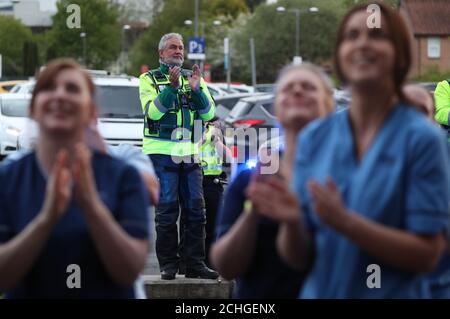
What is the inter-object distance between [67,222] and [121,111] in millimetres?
13919

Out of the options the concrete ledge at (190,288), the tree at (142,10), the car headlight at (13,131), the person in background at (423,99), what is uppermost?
the tree at (142,10)

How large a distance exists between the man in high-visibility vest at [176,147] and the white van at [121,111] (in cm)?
720

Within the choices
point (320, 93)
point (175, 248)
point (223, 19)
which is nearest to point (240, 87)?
point (175, 248)

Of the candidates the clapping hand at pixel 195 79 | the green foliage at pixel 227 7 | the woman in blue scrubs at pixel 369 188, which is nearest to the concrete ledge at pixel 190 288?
the clapping hand at pixel 195 79

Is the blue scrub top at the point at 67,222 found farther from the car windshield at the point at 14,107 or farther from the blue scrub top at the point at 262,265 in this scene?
the car windshield at the point at 14,107

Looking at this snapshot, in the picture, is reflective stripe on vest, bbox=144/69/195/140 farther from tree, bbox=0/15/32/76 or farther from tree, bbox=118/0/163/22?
tree, bbox=118/0/163/22

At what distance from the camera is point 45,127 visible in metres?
4.09

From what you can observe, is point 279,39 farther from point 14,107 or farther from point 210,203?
point 210,203

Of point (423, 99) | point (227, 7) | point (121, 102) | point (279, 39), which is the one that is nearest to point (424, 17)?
point (279, 39)

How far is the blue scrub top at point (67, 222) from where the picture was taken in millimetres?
4078

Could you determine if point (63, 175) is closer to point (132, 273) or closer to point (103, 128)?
point (132, 273)

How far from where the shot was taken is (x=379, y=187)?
3646mm

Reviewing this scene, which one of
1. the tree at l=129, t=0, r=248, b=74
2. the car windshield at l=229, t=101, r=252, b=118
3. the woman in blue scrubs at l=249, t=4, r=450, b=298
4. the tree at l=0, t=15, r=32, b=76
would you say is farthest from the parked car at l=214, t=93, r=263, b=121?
the tree at l=129, t=0, r=248, b=74
